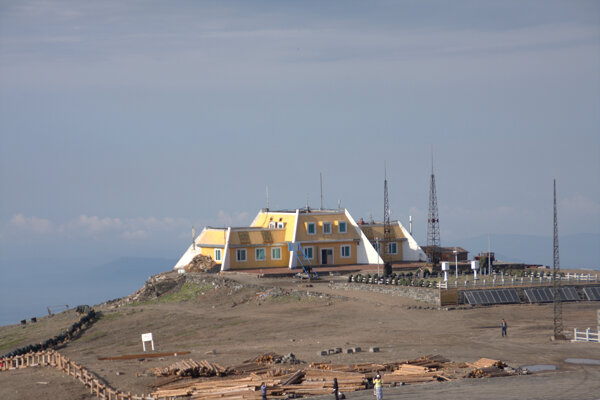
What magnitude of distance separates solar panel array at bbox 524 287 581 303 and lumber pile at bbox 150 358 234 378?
2720 cm

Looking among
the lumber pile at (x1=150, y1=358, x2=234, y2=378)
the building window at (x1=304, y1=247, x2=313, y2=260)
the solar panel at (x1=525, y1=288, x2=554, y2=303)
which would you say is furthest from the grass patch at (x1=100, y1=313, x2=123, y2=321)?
the solar panel at (x1=525, y1=288, x2=554, y2=303)

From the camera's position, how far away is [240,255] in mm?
81750

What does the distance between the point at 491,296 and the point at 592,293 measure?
8.31 metres

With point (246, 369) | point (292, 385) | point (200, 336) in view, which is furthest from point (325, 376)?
point (200, 336)

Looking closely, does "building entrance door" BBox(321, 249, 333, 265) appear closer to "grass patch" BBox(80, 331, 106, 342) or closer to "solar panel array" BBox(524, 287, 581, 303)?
"solar panel array" BBox(524, 287, 581, 303)

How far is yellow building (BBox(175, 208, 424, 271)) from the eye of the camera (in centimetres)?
8181

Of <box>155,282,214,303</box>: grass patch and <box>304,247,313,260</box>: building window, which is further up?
<box>304,247,313,260</box>: building window

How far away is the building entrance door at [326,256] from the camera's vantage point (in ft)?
274

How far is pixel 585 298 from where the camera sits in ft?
213

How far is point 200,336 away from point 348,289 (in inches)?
618

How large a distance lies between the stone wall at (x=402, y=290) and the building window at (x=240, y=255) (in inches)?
489

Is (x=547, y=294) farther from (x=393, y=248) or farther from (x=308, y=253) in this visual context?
(x=308, y=253)

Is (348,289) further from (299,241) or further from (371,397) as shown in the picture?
(371,397)

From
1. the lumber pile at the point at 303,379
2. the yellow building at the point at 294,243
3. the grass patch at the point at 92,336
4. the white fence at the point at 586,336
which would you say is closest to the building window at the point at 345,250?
the yellow building at the point at 294,243
